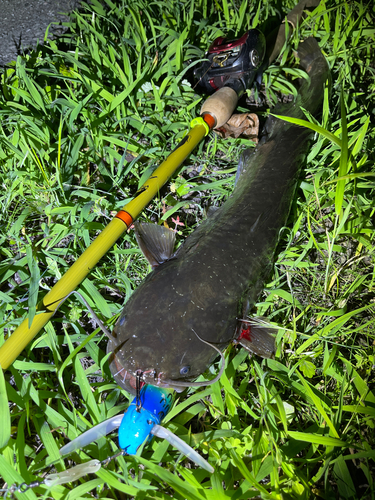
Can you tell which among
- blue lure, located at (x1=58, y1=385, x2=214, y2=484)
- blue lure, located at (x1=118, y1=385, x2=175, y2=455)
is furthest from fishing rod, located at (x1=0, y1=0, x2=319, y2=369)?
blue lure, located at (x1=118, y1=385, x2=175, y2=455)

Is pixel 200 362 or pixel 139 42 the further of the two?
pixel 139 42

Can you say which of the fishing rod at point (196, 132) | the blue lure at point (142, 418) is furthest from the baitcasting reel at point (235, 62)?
the blue lure at point (142, 418)

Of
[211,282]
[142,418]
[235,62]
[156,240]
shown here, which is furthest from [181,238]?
[235,62]

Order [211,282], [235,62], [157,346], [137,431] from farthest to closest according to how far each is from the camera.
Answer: [235,62], [211,282], [157,346], [137,431]

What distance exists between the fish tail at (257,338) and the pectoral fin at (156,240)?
676mm

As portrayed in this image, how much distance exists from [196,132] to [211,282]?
1.22m

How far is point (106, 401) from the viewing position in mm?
2143

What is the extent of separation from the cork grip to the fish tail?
1557mm

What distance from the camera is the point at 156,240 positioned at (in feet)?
7.80

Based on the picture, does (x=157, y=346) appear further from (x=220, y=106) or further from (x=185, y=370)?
(x=220, y=106)

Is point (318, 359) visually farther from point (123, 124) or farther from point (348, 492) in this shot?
point (123, 124)

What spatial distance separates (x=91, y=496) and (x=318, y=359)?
1.64m

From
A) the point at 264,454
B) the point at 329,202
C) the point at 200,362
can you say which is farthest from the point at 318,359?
the point at 329,202

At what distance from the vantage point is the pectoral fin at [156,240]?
7.59 ft
